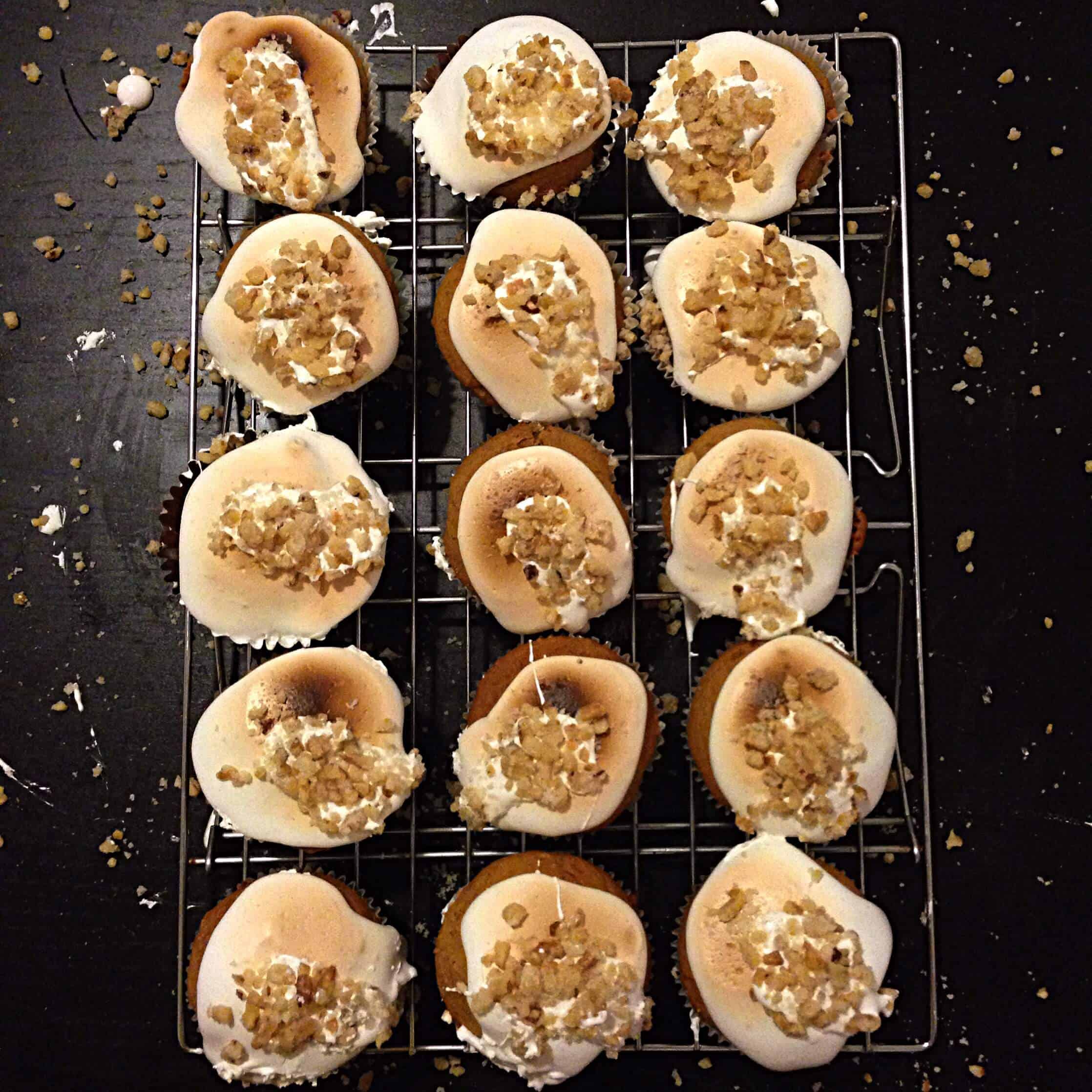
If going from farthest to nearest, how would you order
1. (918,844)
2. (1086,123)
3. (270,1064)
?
1. (1086,123)
2. (918,844)
3. (270,1064)

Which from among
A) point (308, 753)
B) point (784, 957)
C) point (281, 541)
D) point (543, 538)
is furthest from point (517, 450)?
point (784, 957)

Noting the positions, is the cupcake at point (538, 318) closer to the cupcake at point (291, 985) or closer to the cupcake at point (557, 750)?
Result: the cupcake at point (557, 750)

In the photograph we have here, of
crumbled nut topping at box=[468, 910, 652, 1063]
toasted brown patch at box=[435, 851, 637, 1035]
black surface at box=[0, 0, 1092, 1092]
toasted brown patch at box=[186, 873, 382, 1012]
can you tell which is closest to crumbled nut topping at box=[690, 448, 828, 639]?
black surface at box=[0, 0, 1092, 1092]

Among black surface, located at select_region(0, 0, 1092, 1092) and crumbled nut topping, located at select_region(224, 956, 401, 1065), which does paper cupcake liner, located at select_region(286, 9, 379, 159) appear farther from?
crumbled nut topping, located at select_region(224, 956, 401, 1065)

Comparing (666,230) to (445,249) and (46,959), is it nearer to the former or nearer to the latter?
(445,249)

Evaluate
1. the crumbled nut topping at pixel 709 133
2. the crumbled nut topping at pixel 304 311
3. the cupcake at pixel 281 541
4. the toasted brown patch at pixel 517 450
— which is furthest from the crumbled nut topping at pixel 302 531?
the crumbled nut topping at pixel 709 133

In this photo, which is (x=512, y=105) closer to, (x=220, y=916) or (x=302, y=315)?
(x=302, y=315)

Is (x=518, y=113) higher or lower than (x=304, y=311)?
higher

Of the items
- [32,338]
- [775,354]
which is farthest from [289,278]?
[775,354]
